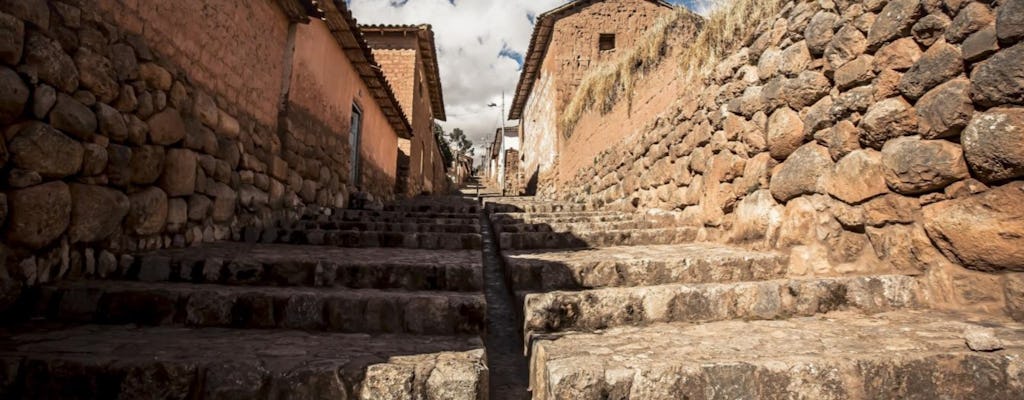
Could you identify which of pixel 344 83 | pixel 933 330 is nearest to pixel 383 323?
pixel 933 330

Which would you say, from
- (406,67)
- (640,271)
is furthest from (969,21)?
(406,67)

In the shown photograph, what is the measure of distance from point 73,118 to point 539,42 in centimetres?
1301

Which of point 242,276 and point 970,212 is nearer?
point 970,212

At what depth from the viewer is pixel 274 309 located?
7.72 ft

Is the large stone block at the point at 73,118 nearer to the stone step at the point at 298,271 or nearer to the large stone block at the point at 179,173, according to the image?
the large stone block at the point at 179,173

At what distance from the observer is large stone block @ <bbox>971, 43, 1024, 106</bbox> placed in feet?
6.25

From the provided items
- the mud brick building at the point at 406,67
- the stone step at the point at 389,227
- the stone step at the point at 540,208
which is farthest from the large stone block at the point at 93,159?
the mud brick building at the point at 406,67

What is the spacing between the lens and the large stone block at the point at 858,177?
2.58 m

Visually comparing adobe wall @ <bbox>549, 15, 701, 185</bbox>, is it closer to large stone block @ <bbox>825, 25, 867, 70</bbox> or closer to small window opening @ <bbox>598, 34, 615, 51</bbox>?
large stone block @ <bbox>825, 25, 867, 70</bbox>

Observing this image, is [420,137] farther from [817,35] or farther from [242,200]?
[817,35]

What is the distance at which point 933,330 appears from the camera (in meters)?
1.99

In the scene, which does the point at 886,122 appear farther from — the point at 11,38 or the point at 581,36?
the point at 581,36

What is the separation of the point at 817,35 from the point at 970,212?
1.48 m

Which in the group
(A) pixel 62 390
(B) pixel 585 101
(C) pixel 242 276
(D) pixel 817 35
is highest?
(B) pixel 585 101
